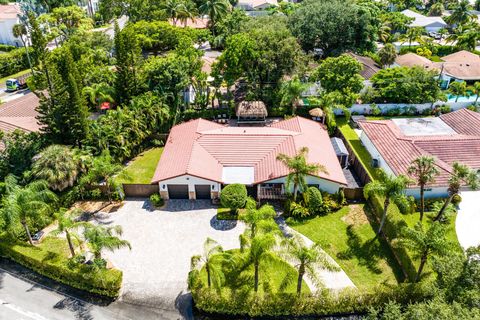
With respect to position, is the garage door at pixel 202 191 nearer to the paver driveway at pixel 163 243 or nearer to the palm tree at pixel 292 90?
the paver driveway at pixel 163 243

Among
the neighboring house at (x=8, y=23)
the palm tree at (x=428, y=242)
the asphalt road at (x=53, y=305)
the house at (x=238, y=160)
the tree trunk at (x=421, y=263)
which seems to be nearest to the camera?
the palm tree at (x=428, y=242)

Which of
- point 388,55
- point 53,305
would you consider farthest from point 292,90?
point 53,305

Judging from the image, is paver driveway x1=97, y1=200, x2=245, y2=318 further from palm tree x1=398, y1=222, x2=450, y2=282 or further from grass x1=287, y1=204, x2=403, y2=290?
palm tree x1=398, y1=222, x2=450, y2=282

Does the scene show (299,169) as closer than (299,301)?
No

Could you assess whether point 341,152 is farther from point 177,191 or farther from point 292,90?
point 177,191

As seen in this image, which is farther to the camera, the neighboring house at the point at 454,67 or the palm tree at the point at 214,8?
the palm tree at the point at 214,8

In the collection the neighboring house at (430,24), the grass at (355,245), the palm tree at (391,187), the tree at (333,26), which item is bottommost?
the grass at (355,245)

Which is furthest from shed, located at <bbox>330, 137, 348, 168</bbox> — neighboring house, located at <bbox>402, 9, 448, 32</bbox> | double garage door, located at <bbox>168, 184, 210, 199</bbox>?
neighboring house, located at <bbox>402, 9, 448, 32</bbox>

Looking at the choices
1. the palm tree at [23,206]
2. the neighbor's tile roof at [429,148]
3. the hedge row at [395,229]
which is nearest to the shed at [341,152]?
the neighbor's tile roof at [429,148]
